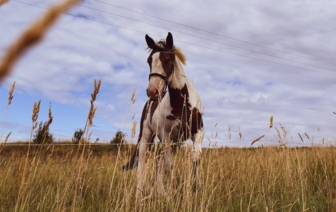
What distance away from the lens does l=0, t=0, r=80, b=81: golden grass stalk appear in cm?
26

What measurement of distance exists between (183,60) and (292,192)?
2691 millimetres

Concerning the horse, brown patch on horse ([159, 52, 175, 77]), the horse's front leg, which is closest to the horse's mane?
the horse

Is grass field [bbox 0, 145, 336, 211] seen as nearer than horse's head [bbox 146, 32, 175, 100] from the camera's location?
Yes

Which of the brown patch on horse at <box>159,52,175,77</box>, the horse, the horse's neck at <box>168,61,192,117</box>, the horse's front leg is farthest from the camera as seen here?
the horse's neck at <box>168,61,192,117</box>

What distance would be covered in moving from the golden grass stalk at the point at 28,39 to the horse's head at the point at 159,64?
4.22 m

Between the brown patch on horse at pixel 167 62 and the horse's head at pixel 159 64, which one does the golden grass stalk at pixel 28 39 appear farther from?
the brown patch on horse at pixel 167 62

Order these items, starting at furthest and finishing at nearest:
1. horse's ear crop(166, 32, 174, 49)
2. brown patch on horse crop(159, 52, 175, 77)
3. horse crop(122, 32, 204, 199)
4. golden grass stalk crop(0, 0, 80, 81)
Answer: horse's ear crop(166, 32, 174, 49)
brown patch on horse crop(159, 52, 175, 77)
horse crop(122, 32, 204, 199)
golden grass stalk crop(0, 0, 80, 81)

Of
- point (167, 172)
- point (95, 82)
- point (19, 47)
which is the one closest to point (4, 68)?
point (19, 47)

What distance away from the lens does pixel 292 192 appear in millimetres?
3973

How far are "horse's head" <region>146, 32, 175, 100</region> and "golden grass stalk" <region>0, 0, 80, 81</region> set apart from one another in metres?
4.22

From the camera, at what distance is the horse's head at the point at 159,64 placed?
460 centimetres

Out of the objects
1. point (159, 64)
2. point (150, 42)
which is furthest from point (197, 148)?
point (150, 42)

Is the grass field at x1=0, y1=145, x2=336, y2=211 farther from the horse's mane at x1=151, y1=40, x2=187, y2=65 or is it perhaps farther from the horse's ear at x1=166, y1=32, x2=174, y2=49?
the horse's ear at x1=166, y1=32, x2=174, y2=49

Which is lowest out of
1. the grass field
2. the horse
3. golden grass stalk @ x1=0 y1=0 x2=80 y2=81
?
the grass field
